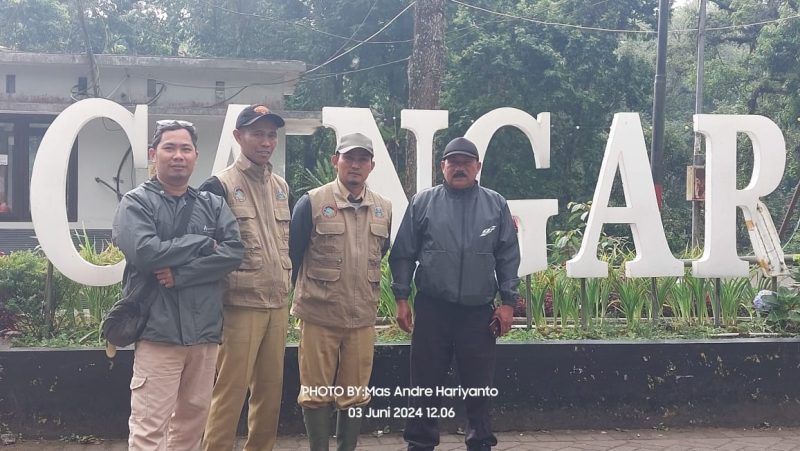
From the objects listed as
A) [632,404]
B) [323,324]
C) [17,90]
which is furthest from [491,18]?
[323,324]

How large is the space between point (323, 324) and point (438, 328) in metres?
0.59

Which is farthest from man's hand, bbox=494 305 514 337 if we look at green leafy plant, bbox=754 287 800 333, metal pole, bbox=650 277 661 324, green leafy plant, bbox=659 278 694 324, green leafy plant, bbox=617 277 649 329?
green leafy plant, bbox=754 287 800 333

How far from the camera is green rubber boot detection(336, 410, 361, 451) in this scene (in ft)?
12.5

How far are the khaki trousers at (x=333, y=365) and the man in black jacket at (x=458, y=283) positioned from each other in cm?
33

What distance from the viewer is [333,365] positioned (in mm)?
3799

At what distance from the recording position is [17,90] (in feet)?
40.1

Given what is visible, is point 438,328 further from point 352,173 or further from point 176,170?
point 176,170

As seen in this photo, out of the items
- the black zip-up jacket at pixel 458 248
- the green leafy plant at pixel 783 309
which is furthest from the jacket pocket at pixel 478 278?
the green leafy plant at pixel 783 309

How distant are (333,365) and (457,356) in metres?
0.63

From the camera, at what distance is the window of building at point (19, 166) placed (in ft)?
39.6

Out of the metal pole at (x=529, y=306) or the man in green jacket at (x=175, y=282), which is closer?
the man in green jacket at (x=175, y=282)

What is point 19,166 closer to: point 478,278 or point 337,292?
point 337,292

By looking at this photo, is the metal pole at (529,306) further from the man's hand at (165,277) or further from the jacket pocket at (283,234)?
the man's hand at (165,277)

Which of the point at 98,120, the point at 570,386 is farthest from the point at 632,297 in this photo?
the point at 98,120
